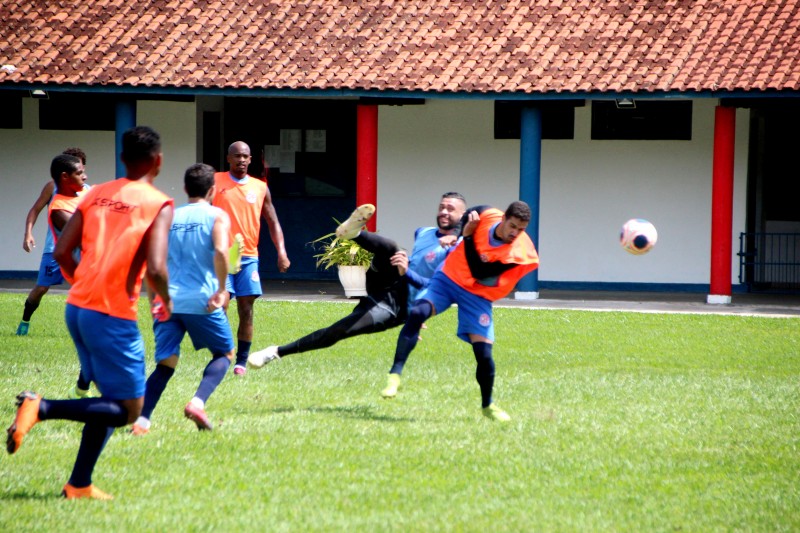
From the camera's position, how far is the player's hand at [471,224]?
7.95 m

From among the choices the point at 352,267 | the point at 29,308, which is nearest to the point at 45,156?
the point at 352,267

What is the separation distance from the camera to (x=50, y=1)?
19844 millimetres

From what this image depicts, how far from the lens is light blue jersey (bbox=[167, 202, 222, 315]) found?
708 cm

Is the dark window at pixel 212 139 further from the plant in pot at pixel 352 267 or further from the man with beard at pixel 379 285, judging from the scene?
the man with beard at pixel 379 285

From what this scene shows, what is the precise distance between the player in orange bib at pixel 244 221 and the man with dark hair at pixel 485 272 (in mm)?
2204

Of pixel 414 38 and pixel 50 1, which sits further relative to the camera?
pixel 50 1

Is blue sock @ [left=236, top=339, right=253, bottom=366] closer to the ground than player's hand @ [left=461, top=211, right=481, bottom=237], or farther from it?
closer to the ground

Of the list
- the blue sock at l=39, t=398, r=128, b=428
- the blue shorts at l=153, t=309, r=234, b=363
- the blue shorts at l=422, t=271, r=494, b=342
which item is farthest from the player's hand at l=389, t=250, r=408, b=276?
the blue sock at l=39, t=398, r=128, b=428

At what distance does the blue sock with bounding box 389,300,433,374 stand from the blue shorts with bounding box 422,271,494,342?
6cm

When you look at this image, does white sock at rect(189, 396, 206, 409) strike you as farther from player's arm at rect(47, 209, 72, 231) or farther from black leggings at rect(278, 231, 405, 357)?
player's arm at rect(47, 209, 72, 231)

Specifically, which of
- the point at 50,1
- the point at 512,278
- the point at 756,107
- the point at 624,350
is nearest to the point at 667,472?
the point at 512,278

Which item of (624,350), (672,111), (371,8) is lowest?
(624,350)

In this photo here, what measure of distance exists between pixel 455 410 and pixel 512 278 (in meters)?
1.01

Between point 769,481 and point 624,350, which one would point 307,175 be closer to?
point 624,350
